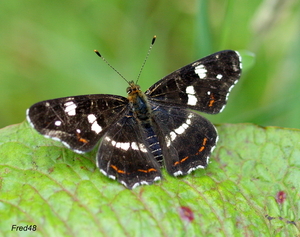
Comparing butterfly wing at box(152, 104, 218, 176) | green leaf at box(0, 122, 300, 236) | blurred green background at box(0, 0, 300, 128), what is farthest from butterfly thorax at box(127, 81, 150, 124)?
blurred green background at box(0, 0, 300, 128)

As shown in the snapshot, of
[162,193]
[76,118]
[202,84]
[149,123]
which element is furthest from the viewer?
[202,84]

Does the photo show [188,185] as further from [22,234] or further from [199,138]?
[22,234]

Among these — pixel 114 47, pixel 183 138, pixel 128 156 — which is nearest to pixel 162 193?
pixel 128 156

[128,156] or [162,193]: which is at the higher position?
[128,156]

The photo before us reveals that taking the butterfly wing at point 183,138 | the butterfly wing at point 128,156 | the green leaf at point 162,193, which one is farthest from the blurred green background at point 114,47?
the butterfly wing at point 128,156

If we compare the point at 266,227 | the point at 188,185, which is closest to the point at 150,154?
the point at 188,185

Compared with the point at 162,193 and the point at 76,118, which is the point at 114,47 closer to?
the point at 76,118
